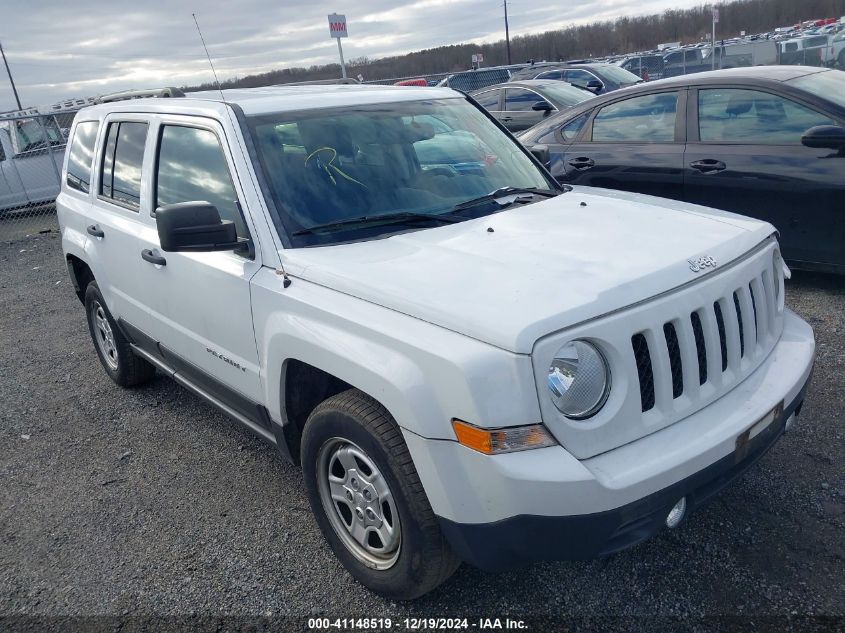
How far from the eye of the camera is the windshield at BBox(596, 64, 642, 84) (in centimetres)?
1476

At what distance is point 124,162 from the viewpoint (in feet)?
14.0

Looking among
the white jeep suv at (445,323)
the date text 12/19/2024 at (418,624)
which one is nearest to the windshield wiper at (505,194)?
the white jeep suv at (445,323)

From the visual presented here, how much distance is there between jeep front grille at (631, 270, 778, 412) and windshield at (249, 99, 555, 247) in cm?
116

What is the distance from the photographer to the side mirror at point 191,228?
289cm

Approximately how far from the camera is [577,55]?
63031mm

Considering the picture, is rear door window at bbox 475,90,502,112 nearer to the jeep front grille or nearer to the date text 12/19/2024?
the jeep front grille

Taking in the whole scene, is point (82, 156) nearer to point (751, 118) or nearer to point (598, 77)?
point (751, 118)

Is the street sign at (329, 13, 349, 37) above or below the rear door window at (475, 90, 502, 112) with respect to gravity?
above

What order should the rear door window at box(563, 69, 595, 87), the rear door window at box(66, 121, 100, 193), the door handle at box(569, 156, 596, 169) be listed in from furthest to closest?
the rear door window at box(563, 69, 595, 87) < the door handle at box(569, 156, 596, 169) < the rear door window at box(66, 121, 100, 193)

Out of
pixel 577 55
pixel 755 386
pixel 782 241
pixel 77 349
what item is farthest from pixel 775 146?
pixel 577 55

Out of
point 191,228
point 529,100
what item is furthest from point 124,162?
point 529,100

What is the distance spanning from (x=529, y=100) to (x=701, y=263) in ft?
33.6

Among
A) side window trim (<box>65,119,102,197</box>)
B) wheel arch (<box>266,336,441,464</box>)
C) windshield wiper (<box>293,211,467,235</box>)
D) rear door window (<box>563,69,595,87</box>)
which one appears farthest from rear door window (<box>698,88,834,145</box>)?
rear door window (<box>563,69,595,87</box>)

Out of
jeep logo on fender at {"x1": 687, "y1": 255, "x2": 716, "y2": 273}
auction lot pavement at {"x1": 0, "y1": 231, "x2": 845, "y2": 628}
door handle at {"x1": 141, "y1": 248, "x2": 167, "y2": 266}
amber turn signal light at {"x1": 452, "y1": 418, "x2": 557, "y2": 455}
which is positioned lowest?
auction lot pavement at {"x1": 0, "y1": 231, "x2": 845, "y2": 628}
